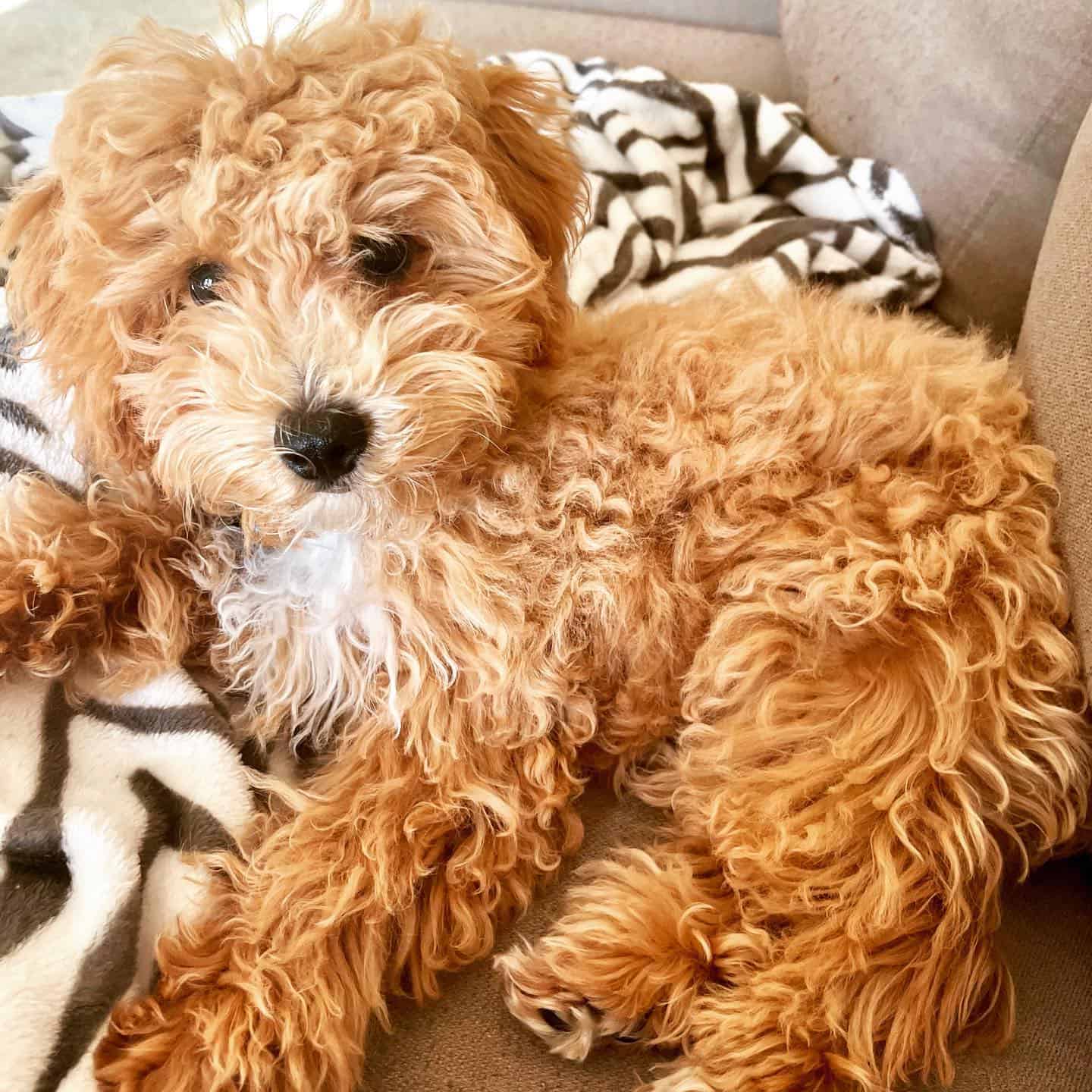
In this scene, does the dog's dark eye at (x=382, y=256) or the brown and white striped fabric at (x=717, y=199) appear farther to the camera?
the brown and white striped fabric at (x=717, y=199)

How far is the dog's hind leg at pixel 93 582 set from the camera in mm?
1159

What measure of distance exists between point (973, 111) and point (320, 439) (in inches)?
56.4

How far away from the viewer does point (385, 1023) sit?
3.49 feet

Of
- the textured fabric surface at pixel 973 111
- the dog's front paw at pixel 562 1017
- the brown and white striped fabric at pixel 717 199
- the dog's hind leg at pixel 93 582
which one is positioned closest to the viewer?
the dog's front paw at pixel 562 1017

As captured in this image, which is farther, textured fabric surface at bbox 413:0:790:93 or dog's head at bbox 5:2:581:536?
textured fabric surface at bbox 413:0:790:93

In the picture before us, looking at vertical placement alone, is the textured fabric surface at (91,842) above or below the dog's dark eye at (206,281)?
below

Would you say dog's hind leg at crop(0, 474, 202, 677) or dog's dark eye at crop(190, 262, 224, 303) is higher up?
dog's dark eye at crop(190, 262, 224, 303)

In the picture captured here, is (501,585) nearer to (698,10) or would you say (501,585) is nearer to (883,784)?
(883,784)

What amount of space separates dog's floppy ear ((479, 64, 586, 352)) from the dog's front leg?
58 cm

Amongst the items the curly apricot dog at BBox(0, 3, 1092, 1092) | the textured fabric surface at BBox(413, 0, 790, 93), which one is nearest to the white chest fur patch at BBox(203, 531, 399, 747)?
the curly apricot dog at BBox(0, 3, 1092, 1092)

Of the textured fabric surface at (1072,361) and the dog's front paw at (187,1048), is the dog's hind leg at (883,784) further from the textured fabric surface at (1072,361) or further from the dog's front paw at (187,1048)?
the dog's front paw at (187,1048)

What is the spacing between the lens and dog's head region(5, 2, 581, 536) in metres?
1.03

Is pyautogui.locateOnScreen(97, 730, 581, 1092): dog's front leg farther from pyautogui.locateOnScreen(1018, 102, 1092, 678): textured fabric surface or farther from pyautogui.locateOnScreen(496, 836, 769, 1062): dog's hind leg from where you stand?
pyautogui.locateOnScreen(1018, 102, 1092, 678): textured fabric surface

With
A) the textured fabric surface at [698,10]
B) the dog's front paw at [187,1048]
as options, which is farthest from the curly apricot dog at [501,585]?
the textured fabric surface at [698,10]
